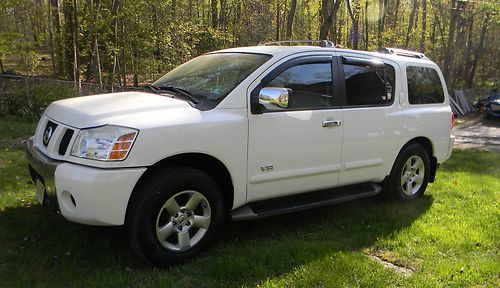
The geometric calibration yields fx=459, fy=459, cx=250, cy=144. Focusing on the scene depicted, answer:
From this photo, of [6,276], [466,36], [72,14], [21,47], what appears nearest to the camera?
[6,276]

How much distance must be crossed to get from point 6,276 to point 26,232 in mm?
824

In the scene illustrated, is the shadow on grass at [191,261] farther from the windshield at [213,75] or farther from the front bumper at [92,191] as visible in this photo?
the windshield at [213,75]

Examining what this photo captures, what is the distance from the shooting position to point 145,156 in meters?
3.42

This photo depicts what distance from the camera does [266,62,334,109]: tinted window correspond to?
4.37 m

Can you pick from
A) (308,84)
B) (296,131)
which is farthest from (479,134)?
(296,131)

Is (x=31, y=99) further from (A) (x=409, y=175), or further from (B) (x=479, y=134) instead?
(B) (x=479, y=134)

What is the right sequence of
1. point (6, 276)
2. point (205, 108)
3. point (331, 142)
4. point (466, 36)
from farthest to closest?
point (466, 36) → point (331, 142) → point (205, 108) → point (6, 276)

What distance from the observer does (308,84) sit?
14.9 ft

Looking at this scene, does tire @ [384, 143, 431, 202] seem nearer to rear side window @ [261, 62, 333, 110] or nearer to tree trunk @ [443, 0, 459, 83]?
rear side window @ [261, 62, 333, 110]

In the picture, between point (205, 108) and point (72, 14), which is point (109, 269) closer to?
point (205, 108)

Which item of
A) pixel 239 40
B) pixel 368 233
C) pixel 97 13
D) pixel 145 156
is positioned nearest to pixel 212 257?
pixel 145 156

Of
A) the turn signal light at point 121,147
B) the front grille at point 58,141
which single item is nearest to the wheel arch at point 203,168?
the turn signal light at point 121,147

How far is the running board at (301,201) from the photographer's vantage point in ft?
13.5

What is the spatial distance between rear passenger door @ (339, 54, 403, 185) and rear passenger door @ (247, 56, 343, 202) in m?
0.15
